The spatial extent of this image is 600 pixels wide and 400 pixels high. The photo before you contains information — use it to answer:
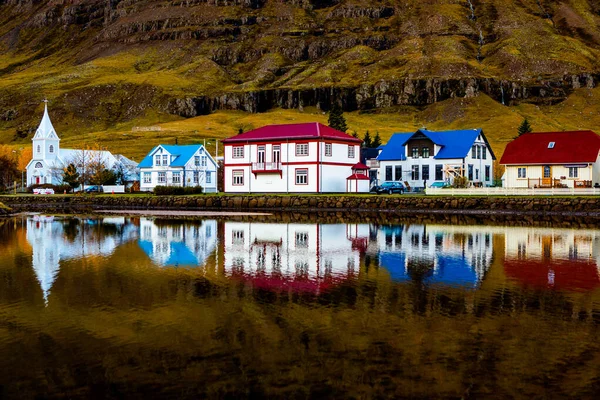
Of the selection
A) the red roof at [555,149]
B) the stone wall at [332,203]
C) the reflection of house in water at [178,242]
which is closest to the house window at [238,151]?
the stone wall at [332,203]

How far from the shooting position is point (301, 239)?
37.0m

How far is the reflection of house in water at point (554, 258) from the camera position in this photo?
23.0 meters

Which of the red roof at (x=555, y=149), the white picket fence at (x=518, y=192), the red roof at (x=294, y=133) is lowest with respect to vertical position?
the white picket fence at (x=518, y=192)

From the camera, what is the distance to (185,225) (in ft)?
158

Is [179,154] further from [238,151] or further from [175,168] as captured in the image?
[238,151]

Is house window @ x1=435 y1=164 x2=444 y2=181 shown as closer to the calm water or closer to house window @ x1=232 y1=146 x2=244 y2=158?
house window @ x1=232 y1=146 x2=244 y2=158

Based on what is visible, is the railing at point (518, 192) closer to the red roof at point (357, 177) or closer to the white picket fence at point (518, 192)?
the white picket fence at point (518, 192)

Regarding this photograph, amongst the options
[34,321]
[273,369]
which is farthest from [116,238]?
[273,369]

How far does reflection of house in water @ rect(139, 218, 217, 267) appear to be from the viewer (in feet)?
92.7

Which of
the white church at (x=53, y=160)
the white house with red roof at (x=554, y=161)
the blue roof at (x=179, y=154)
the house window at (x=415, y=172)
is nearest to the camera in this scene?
the white house with red roof at (x=554, y=161)

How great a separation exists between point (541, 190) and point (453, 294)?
152ft

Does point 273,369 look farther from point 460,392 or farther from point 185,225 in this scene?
point 185,225

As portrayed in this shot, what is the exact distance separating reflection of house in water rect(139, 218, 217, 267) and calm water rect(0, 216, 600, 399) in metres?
0.29

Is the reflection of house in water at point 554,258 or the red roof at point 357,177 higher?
the red roof at point 357,177
